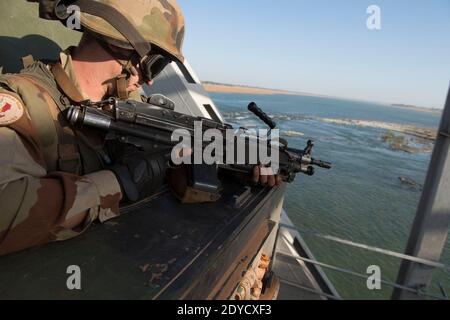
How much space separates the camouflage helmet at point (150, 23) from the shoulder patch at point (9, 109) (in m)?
0.51

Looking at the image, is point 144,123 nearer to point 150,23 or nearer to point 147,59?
point 147,59

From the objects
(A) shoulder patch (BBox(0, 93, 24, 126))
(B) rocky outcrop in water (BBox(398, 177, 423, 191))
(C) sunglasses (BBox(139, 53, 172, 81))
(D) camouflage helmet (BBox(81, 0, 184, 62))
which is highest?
(D) camouflage helmet (BBox(81, 0, 184, 62))

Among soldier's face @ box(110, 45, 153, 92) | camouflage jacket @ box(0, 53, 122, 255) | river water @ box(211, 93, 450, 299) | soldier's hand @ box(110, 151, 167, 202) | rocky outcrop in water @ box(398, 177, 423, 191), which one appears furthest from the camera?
rocky outcrop in water @ box(398, 177, 423, 191)

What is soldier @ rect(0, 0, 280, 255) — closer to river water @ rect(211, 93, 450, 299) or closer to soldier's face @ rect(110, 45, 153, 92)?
soldier's face @ rect(110, 45, 153, 92)

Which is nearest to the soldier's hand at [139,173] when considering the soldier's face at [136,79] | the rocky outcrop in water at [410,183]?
the soldier's face at [136,79]

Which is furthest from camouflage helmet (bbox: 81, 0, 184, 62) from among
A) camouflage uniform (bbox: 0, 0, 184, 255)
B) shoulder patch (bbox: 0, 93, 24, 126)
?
shoulder patch (bbox: 0, 93, 24, 126)

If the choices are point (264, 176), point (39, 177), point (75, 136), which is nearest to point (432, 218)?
point (264, 176)

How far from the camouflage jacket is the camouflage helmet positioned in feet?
1.15

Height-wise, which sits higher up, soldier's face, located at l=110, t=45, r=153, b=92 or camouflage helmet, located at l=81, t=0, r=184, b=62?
camouflage helmet, located at l=81, t=0, r=184, b=62

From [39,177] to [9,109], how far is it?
27 cm

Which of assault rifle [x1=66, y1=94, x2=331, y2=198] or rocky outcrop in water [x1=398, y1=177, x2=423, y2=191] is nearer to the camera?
assault rifle [x1=66, y1=94, x2=331, y2=198]

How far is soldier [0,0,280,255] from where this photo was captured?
1136 millimetres
